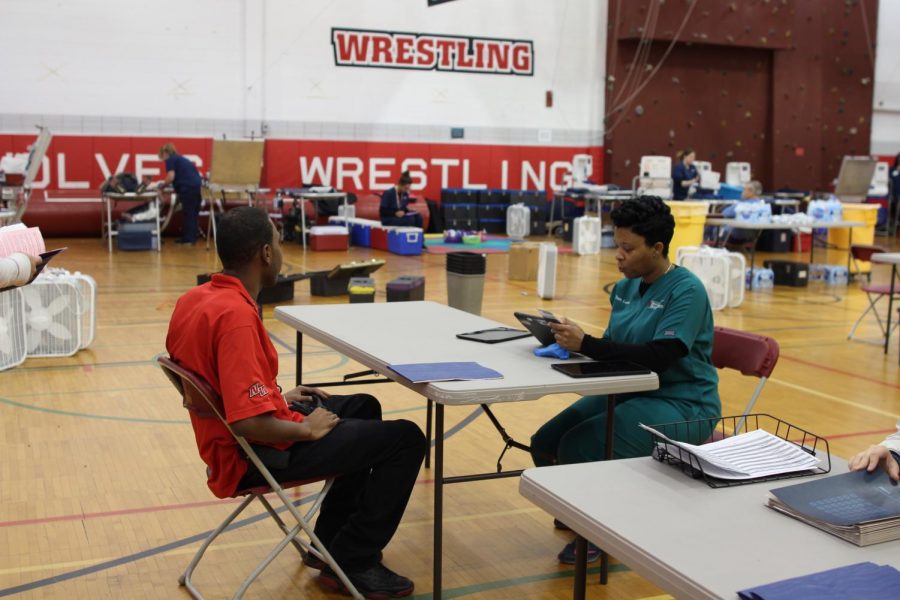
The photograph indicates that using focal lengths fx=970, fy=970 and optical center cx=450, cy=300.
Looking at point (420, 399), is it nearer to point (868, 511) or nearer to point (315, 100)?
point (868, 511)

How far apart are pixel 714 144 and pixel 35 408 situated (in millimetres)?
16978

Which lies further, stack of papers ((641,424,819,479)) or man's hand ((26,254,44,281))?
man's hand ((26,254,44,281))

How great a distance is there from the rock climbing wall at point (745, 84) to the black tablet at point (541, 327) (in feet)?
53.4

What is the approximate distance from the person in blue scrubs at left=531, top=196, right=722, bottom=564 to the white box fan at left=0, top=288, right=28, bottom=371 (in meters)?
4.35

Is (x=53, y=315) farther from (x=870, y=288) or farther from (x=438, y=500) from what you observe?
(x=870, y=288)

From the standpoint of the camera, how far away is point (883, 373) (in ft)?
22.8

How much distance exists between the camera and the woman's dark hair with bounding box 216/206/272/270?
3.00 m

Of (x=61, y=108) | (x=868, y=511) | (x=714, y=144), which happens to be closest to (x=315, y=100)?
(x=61, y=108)

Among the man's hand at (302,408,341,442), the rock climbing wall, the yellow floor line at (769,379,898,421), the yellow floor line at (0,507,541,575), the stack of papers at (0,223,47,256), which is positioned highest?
the rock climbing wall

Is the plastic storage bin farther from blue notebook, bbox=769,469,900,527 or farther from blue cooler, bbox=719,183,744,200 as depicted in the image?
blue notebook, bbox=769,469,900,527

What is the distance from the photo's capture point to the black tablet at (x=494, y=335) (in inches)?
142

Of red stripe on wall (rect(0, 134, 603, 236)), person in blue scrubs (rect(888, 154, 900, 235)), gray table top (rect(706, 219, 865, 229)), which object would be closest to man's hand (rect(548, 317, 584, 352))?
gray table top (rect(706, 219, 865, 229))

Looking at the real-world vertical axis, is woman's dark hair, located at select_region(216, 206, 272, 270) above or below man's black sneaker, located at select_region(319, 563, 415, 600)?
above

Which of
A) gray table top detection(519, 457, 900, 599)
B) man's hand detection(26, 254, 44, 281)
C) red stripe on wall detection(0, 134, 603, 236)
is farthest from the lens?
red stripe on wall detection(0, 134, 603, 236)
